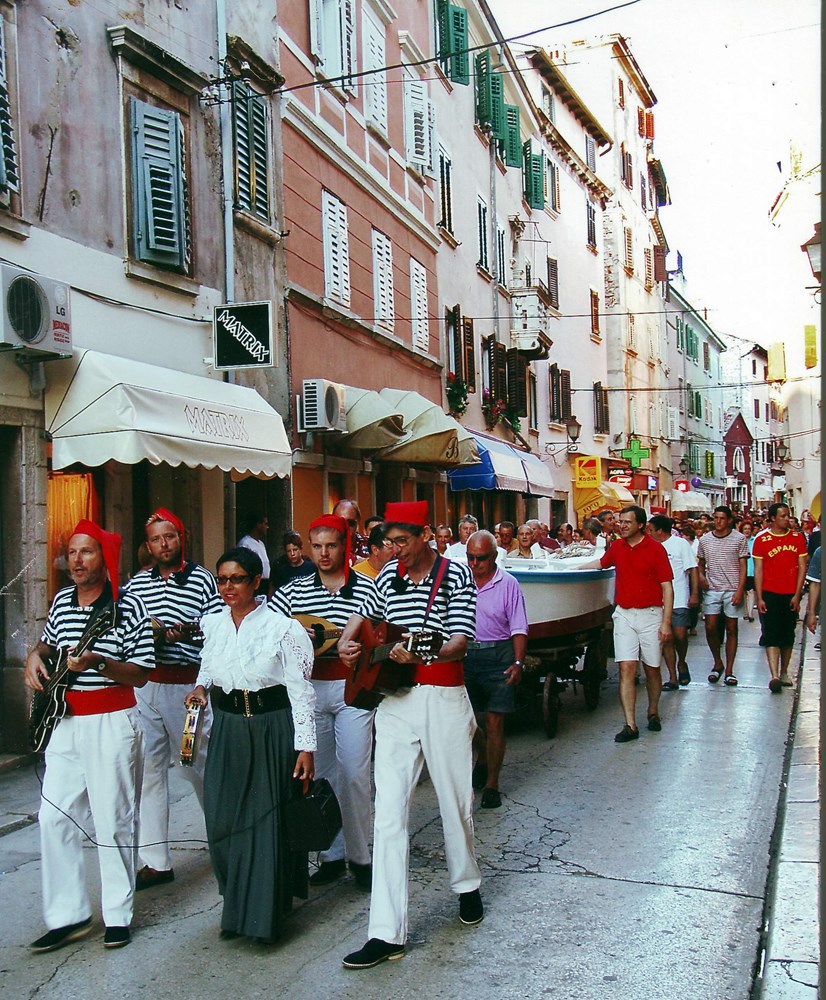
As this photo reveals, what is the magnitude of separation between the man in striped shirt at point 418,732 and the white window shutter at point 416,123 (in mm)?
16241

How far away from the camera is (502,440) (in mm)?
27219

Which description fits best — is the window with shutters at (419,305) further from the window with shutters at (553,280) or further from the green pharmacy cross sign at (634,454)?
the green pharmacy cross sign at (634,454)

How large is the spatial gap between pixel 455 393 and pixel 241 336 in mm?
11280

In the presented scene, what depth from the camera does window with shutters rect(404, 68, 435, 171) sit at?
20359 millimetres

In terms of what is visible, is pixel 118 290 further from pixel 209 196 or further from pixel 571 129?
pixel 571 129

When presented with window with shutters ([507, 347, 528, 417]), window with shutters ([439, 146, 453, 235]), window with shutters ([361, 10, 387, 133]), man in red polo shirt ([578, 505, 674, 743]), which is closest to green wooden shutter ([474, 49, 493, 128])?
window with shutters ([439, 146, 453, 235])

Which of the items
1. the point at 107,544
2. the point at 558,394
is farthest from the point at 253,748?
the point at 558,394

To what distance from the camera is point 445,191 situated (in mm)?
23328

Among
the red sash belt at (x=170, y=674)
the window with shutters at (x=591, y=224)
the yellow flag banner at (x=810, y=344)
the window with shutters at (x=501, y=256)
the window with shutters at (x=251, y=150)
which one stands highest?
the window with shutters at (x=591, y=224)

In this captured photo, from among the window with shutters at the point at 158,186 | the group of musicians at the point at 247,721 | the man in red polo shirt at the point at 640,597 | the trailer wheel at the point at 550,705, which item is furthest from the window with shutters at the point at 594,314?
the group of musicians at the point at 247,721

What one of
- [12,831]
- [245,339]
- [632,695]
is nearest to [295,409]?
[245,339]

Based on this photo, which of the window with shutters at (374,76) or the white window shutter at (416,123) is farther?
the white window shutter at (416,123)

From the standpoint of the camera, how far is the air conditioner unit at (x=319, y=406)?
14.6 m

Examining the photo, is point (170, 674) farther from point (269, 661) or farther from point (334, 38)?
point (334, 38)
